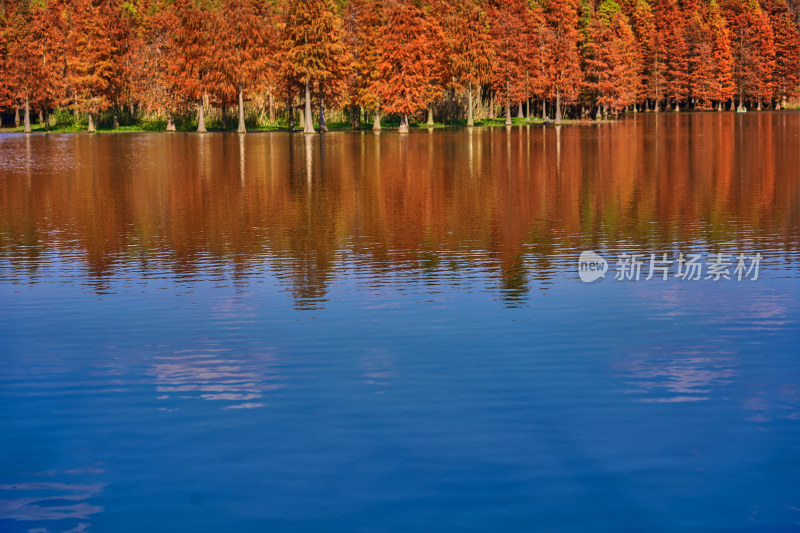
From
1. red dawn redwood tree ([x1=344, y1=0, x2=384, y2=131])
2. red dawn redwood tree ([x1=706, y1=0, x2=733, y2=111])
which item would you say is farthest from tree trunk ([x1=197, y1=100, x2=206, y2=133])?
red dawn redwood tree ([x1=706, y1=0, x2=733, y2=111])

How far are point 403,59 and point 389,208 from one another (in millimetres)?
66148

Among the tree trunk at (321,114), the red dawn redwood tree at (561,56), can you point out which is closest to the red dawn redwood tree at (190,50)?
the tree trunk at (321,114)

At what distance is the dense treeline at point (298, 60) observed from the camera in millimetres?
94000

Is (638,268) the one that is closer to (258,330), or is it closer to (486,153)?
(258,330)

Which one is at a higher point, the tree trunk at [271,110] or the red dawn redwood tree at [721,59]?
the red dawn redwood tree at [721,59]

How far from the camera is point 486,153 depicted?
57.8 m

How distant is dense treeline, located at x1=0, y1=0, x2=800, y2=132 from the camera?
94000 millimetres

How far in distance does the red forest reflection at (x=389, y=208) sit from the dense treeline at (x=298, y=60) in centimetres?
3879

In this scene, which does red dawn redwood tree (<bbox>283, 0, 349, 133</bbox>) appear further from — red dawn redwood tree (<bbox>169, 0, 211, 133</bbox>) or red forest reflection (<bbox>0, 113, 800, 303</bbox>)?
red forest reflection (<bbox>0, 113, 800, 303</bbox>)

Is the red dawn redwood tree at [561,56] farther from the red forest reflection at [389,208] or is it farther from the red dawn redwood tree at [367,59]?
the red forest reflection at [389,208]

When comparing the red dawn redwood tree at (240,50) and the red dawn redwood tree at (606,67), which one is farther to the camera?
the red dawn redwood tree at (606,67)

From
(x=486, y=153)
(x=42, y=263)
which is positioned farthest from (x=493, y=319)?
(x=486, y=153)

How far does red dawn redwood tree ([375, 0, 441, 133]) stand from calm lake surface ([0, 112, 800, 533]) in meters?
67.3

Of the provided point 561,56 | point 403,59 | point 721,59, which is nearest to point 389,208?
point 403,59
